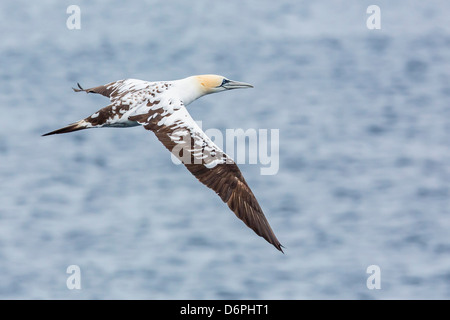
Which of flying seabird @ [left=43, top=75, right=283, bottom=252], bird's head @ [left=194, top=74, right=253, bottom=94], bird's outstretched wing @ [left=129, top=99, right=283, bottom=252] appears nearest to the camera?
bird's outstretched wing @ [left=129, top=99, right=283, bottom=252]

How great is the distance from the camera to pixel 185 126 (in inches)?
811

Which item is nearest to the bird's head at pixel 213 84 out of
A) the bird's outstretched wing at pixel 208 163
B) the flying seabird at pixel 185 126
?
the flying seabird at pixel 185 126

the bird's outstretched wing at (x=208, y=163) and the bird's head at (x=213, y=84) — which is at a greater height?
the bird's head at (x=213, y=84)

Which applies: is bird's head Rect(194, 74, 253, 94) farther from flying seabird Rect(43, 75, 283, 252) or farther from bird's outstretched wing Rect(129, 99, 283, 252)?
bird's outstretched wing Rect(129, 99, 283, 252)

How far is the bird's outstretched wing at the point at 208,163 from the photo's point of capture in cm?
1955

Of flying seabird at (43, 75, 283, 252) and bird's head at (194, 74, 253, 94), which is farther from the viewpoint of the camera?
bird's head at (194, 74, 253, 94)

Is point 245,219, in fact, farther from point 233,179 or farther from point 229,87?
point 229,87

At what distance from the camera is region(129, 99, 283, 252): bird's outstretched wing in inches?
770

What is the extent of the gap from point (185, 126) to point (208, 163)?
107cm

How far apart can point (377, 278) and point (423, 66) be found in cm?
2008

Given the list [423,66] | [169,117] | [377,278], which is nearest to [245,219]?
[169,117]

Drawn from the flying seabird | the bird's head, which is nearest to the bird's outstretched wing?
the flying seabird

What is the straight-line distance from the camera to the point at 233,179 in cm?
1991

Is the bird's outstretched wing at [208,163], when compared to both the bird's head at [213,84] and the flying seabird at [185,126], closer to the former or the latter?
the flying seabird at [185,126]
